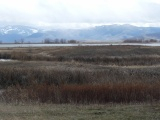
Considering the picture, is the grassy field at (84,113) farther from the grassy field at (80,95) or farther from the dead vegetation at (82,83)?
the dead vegetation at (82,83)

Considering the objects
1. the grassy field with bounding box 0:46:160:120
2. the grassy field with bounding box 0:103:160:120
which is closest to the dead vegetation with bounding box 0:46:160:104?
the grassy field with bounding box 0:46:160:120

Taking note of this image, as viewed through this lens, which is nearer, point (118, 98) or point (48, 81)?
point (118, 98)

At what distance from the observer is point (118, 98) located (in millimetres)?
23844

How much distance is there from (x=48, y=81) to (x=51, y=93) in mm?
9437

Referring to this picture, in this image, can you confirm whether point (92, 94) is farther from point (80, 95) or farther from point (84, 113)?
point (84, 113)

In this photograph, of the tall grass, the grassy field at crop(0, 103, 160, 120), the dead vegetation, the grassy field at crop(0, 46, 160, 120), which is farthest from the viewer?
the dead vegetation

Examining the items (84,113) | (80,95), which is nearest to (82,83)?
(80,95)

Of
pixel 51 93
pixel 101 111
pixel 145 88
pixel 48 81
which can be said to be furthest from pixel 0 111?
pixel 48 81

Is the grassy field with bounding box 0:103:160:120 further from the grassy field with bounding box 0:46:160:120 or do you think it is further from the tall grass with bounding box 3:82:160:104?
the tall grass with bounding box 3:82:160:104

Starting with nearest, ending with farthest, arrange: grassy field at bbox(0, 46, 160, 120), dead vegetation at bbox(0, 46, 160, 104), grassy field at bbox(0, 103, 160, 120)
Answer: grassy field at bbox(0, 103, 160, 120) < grassy field at bbox(0, 46, 160, 120) < dead vegetation at bbox(0, 46, 160, 104)

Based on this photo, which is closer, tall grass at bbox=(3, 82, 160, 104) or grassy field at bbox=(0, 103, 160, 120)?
grassy field at bbox=(0, 103, 160, 120)

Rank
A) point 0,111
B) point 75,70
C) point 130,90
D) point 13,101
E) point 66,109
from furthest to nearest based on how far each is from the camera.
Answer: point 75,70
point 130,90
point 13,101
point 66,109
point 0,111

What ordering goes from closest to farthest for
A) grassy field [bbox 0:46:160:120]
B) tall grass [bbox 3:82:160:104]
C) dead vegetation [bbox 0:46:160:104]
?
1. grassy field [bbox 0:46:160:120]
2. tall grass [bbox 3:82:160:104]
3. dead vegetation [bbox 0:46:160:104]

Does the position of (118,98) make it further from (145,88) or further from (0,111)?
(0,111)
